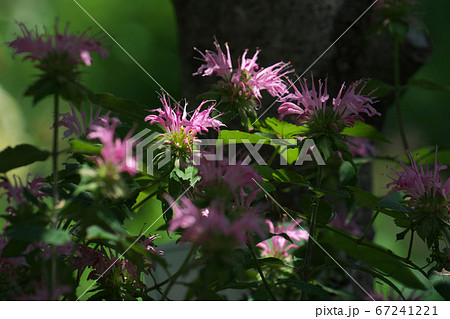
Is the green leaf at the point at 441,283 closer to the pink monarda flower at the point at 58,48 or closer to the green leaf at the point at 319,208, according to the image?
the green leaf at the point at 319,208

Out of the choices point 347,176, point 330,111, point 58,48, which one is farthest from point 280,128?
point 58,48

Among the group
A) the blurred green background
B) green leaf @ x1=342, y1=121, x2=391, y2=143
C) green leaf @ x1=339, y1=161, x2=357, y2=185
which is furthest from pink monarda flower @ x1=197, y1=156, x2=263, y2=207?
the blurred green background

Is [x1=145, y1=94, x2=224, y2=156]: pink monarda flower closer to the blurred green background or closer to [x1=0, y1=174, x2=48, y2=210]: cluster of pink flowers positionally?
[x1=0, y1=174, x2=48, y2=210]: cluster of pink flowers

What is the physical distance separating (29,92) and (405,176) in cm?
43

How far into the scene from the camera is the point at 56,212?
1.28ft

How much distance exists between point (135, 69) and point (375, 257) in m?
1.67

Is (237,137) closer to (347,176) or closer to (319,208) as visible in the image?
(319,208)

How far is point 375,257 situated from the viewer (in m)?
0.55

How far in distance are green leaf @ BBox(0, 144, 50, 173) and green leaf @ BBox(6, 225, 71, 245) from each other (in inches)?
3.3

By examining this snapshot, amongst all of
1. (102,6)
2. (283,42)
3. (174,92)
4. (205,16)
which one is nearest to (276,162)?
(283,42)

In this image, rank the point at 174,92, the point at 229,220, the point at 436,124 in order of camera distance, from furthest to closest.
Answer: the point at 174,92
the point at 436,124
the point at 229,220

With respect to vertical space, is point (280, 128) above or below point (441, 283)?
above

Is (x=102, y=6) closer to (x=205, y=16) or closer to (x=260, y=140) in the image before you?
(x=205, y=16)

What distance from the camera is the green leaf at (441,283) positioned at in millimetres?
517
